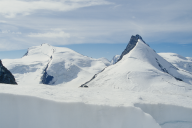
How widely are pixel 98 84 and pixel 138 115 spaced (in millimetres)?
38441

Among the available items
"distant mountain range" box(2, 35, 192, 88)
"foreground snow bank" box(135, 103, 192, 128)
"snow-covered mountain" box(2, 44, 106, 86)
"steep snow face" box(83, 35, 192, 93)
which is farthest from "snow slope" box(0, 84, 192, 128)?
"snow-covered mountain" box(2, 44, 106, 86)

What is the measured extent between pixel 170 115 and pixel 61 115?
19.5 ft

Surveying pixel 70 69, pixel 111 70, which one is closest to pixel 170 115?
pixel 111 70

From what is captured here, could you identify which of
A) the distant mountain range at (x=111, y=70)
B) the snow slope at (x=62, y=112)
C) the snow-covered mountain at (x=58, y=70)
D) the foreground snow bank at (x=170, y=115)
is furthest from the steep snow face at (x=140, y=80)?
the snow-covered mountain at (x=58, y=70)

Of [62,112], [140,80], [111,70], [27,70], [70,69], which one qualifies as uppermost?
[62,112]

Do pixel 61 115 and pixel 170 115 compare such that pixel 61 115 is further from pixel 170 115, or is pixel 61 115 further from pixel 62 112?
pixel 170 115

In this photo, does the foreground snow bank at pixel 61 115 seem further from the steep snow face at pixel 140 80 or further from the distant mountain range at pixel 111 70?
the distant mountain range at pixel 111 70

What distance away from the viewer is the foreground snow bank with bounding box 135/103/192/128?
8.60 meters

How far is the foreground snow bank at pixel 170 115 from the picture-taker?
8.60 meters

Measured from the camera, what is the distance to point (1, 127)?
6773 mm

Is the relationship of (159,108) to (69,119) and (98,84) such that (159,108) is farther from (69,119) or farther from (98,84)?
(98,84)

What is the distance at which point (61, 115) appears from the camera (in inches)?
276

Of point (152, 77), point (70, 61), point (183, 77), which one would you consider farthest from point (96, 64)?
point (152, 77)

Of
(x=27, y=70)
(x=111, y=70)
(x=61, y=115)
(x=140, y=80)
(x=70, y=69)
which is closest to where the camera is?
(x=61, y=115)
